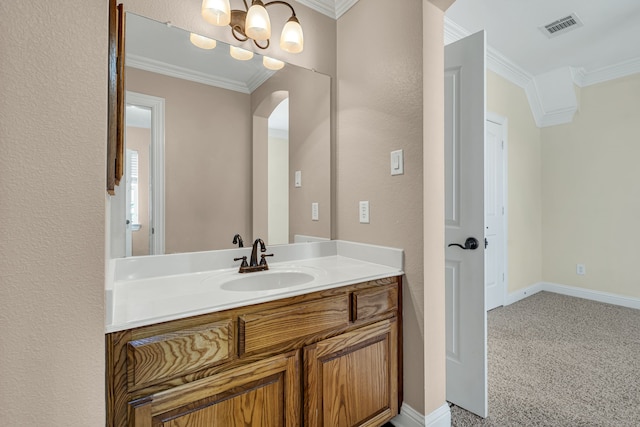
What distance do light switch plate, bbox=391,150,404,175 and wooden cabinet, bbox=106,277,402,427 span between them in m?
0.54

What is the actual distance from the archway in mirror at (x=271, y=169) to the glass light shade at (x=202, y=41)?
37cm

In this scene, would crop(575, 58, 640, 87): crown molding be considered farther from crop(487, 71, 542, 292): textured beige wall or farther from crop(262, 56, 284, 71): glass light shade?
crop(262, 56, 284, 71): glass light shade

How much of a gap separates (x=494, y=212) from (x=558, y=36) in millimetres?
1719

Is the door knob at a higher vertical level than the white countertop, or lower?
higher

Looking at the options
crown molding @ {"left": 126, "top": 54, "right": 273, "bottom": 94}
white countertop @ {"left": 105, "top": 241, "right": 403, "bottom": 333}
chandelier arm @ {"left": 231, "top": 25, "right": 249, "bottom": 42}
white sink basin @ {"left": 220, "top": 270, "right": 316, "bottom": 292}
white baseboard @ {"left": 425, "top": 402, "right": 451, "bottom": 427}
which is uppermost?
chandelier arm @ {"left": 231, "top": 25, "right": 249, "bottom": 42}

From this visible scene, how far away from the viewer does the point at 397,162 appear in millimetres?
1543

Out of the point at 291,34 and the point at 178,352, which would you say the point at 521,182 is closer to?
the point at 291,34

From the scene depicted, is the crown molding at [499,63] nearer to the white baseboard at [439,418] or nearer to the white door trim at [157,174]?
the white door trim at [157,174]

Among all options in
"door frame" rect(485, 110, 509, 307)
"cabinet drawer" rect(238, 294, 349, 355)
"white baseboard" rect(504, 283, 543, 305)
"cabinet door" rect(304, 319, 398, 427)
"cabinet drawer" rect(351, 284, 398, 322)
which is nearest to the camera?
"cabinet drawer" rect(238, 294, 349, 355)

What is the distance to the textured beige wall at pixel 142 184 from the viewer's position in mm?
1351

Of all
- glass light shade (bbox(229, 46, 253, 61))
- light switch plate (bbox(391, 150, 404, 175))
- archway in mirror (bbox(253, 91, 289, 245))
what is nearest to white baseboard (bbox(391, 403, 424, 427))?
archway in mirror (bbox(253, 91, 289, 245))

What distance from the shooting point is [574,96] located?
11.7ft

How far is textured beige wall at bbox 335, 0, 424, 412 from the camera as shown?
1458mm

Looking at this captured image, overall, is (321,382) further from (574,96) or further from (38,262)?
(574,96)
